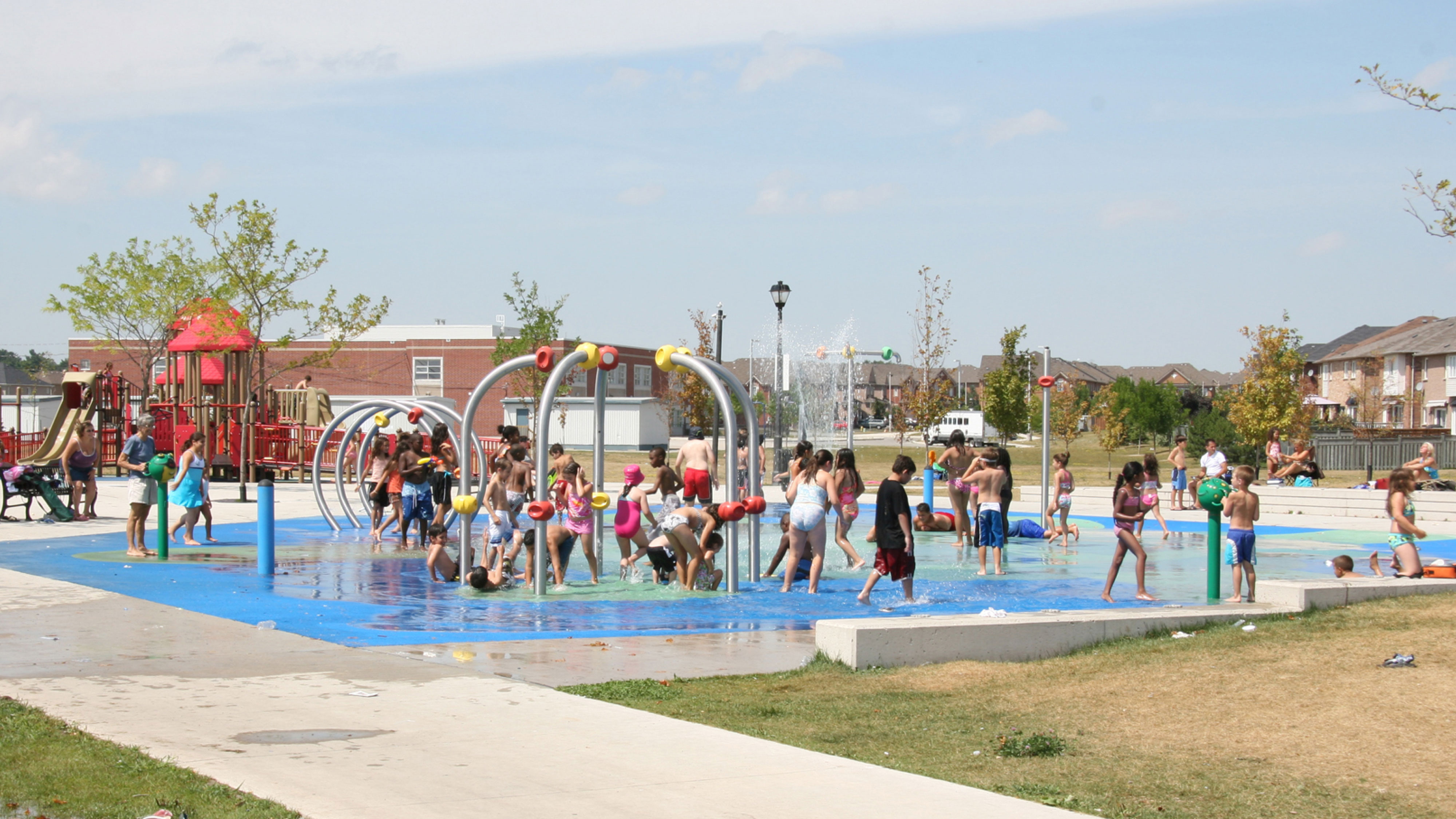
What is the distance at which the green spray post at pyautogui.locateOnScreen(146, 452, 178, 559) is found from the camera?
15406mm

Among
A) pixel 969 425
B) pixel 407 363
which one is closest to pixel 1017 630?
pixel 407 363

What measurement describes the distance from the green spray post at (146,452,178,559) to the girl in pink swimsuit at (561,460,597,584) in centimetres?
488

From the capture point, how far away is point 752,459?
14.6m

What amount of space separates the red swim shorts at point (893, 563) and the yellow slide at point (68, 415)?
67.9 feet

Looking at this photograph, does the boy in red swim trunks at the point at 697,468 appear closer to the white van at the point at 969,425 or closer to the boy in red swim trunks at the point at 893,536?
the boy in red swim trunks at the point at 893,536

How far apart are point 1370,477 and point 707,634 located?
99.9ft

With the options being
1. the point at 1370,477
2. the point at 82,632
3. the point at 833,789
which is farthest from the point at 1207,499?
the point at 1370,477

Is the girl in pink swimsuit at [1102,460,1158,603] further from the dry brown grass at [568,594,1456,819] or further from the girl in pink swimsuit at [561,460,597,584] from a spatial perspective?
the girl in pink swimsuit at [561,460,597,584]

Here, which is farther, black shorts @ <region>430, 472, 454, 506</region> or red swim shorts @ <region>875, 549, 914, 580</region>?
black shorts @ <region>430, 472, 454, 506</region>

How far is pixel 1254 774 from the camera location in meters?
6.14

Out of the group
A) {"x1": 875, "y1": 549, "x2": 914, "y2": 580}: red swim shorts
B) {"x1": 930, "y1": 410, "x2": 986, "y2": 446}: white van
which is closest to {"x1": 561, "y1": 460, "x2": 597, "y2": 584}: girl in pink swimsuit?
{"x1": 875, "y1": 549, "x2": 914, "y2": 580}: red swim shorts

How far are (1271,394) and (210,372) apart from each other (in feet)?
104

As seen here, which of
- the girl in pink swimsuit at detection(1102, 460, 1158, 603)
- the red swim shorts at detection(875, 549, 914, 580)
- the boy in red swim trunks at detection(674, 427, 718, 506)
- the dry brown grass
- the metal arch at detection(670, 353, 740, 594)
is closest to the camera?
the dry brown grass

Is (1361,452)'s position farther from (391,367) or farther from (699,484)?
(391,367)
